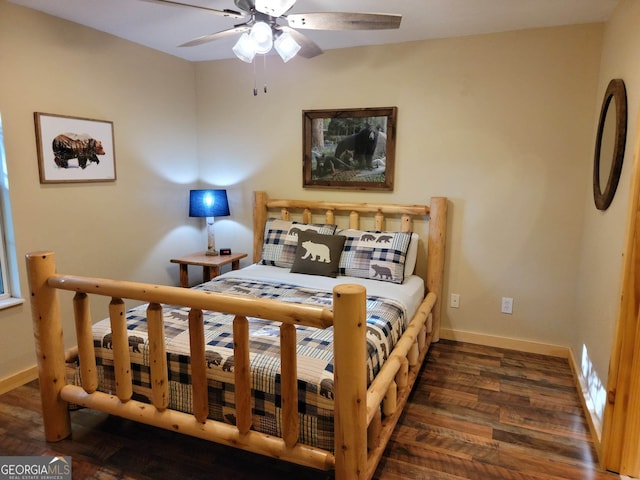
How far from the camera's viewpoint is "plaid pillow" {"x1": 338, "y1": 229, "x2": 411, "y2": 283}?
119 inches

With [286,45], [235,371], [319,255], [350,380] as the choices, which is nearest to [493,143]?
[319,255]

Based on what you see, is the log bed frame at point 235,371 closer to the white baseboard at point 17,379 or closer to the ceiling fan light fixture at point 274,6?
the white baseboard at point 17,379

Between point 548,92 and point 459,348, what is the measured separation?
1.96m

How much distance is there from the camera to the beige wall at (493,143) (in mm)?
2879

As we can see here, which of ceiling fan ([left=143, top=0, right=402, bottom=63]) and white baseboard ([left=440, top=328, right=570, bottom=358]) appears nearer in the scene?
ceiling fan ([left=143, top=0, right=402, bottom=63])

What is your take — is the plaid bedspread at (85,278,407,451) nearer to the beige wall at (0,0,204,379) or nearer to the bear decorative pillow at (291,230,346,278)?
the bear decorative pillow at (291,230,346,278)

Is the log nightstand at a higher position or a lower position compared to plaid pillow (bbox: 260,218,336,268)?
lower

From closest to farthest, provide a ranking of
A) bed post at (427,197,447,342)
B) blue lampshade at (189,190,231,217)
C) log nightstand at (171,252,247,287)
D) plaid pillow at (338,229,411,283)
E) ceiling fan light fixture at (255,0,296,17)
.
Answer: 1. ceiling fan light fixture at (255,0,296,17)
2. plaid pillow at (338,229,411,283)
3. bed post at (427,197,447,342)
4. log nightstand at (171,252,247,287)
5. blue lampshade at (189,190,231,217)

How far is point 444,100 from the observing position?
3.14 m

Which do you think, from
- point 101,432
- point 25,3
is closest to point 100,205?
point 25,3

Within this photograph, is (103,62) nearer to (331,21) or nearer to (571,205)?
(331,21)

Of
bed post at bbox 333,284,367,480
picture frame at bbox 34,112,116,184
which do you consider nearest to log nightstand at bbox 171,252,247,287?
picture frame at bbox 34,112,116,184

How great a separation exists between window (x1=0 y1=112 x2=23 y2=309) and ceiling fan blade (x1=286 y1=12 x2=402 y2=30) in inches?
74.1

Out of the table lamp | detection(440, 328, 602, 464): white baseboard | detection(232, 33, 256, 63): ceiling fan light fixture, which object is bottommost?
detection(440, 328, 602, 464): white baseboard
